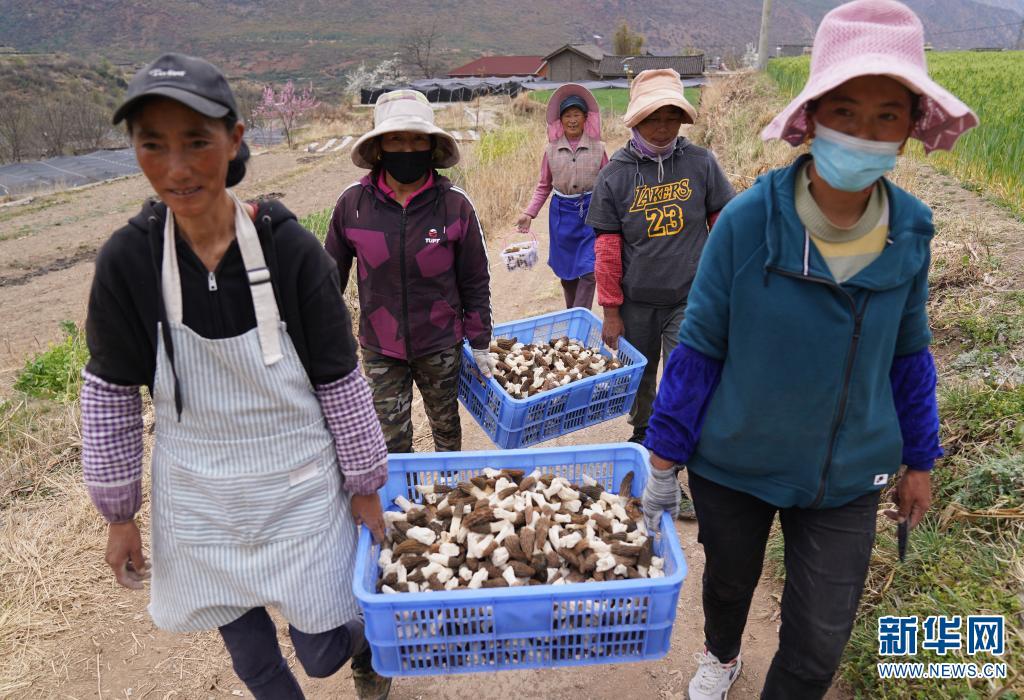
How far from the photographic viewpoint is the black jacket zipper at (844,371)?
165 cm

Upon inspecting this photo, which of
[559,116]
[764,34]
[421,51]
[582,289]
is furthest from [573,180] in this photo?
[421,51]

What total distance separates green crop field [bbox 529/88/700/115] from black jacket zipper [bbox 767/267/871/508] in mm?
19348

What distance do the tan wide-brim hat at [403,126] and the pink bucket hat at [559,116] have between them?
6.52 feet

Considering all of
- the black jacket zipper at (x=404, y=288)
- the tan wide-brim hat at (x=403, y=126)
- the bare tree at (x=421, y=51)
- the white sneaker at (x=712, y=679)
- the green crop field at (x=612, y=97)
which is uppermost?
the tan wide-brim hat at (x=403, y=126)

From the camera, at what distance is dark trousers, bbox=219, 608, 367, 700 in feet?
6.48

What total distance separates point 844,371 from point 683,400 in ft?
1.35

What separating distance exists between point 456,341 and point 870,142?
195 centimetres

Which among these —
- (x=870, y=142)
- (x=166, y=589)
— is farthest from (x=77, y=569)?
(x=870, y=142)

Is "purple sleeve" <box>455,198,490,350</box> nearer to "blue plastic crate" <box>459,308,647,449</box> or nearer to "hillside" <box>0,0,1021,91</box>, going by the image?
"blue plastic crate" <box>459,308,647,449</box>

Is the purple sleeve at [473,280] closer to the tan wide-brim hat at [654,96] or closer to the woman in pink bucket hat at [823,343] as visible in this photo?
the tan wide-brim hat at [654,96]

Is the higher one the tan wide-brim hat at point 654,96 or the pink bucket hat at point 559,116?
the tan wide-brim hat at point 654,96

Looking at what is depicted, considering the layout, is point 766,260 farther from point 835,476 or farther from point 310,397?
Answer: point 310,397

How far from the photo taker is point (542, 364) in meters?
3.72

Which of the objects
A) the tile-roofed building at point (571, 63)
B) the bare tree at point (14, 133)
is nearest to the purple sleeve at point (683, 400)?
the bare tree at point (14, 133)
